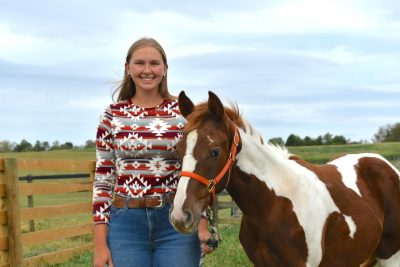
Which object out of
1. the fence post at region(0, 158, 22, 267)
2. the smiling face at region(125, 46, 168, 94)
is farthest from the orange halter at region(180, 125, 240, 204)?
the fence post at region(0, 158, 22, 267)

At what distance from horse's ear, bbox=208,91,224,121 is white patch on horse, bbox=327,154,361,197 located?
5.74 ft

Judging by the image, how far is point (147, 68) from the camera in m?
3.19

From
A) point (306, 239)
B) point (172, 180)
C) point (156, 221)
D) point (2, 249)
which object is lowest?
point (2, 249)

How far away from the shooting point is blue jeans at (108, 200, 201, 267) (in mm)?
3096

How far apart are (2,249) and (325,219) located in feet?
13.5

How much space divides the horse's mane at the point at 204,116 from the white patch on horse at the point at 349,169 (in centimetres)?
146

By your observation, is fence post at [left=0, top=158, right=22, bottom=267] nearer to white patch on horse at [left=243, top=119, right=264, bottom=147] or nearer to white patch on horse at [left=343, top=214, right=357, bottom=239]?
white patch on horse at [left=243, top=119, right=264, bottom=147]

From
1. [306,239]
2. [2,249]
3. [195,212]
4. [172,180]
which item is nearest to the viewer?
[195,212]

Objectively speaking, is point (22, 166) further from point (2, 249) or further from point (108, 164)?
point (108, 164)

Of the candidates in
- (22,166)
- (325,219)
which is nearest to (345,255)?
(325,219)

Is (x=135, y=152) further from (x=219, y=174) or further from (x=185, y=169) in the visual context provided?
(x=219, y=174)

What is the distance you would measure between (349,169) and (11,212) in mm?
3967

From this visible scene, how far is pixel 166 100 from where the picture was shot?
331 cm

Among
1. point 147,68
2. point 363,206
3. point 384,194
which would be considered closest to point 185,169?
point 147,68
